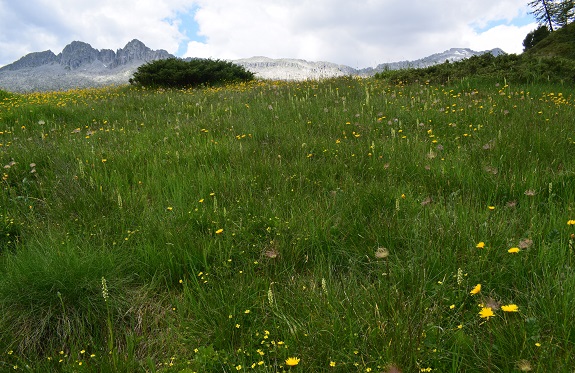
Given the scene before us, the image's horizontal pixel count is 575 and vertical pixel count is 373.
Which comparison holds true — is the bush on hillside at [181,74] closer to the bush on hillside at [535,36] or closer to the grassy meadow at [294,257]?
the grassy meadow at [294,257]

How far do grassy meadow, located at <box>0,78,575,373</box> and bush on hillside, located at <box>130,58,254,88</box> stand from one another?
11218mm

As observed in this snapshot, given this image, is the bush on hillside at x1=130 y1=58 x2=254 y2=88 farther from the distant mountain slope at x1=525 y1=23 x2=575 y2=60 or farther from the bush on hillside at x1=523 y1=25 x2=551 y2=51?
the bush on hillside at x1=523 y1=25 x2=551 y2=51

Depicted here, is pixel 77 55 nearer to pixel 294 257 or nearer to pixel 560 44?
pixel 560 44

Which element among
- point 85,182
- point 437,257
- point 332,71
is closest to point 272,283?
point 437,257

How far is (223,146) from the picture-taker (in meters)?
4.32

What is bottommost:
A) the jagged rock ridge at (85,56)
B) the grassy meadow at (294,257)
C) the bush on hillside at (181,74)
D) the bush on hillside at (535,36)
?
the grassy meadow at (294,257)

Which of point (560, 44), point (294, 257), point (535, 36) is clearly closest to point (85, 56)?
point (535, 36)

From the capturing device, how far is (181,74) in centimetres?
1455

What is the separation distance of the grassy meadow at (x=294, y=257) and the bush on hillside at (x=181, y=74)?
1122 centimetres

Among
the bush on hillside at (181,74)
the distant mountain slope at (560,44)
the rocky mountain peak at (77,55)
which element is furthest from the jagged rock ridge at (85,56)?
the distant mountain slope at (560,44)

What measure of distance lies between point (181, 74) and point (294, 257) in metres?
14.0

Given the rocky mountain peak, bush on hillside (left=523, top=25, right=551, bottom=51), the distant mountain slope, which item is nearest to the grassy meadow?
the distant mountain slope

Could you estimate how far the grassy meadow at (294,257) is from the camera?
1576 mm

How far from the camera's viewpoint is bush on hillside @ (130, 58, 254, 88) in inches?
575
